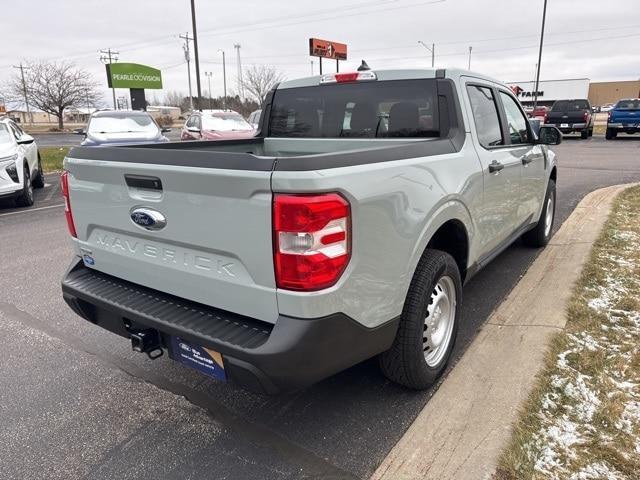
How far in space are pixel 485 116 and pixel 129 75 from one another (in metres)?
46.9

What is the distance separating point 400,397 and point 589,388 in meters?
1.07

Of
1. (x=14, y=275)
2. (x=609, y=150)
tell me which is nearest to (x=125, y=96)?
(x=609, y=150)

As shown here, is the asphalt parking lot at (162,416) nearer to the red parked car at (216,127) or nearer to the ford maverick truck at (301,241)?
the ford maverick truck at (301,241)

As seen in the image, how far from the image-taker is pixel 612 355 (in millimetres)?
3107

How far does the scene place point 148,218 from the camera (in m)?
2.38

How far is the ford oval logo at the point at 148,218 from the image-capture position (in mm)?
2346

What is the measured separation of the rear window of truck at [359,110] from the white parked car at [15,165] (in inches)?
258

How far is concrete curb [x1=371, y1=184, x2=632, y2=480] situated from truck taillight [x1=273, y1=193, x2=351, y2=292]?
39.8 inches

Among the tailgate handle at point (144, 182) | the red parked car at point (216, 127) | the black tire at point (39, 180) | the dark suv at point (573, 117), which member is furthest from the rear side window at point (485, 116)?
the dark suv at point (573, 117)

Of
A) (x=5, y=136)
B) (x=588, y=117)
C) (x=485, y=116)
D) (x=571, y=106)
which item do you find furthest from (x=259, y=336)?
(x=571, y=106)

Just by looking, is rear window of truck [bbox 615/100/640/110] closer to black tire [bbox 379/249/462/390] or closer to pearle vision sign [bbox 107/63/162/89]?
black tire [bbox 379/249/462/390]

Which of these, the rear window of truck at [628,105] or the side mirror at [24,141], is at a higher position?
the rear window of truck at [628,105]

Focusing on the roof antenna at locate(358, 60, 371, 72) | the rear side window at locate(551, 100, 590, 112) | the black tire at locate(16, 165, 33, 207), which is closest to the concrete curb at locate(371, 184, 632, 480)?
the roof antenna at locate(358, 60, 371, 72)

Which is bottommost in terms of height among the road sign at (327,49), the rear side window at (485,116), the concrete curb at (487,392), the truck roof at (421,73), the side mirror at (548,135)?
the concrete curb at (487,392)
